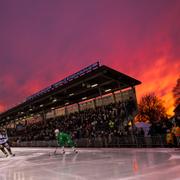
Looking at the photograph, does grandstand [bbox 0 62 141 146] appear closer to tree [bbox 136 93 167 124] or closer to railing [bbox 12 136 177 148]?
railing [bbox 12 136 177 148]

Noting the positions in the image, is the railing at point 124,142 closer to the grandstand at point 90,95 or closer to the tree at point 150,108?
the grandstand at point 90,95

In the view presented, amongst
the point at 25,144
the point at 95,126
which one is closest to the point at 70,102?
the point at 25,144

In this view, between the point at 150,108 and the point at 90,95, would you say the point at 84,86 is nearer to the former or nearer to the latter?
the point at 90,95

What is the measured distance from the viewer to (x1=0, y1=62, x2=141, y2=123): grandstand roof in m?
26.7

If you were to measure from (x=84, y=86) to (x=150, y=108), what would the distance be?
45889mm

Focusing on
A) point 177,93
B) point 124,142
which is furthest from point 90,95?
point 177,93

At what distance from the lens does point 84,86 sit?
30734mm

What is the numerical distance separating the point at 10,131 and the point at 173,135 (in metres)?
53.6

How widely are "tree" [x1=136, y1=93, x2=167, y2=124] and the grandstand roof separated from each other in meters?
33.3

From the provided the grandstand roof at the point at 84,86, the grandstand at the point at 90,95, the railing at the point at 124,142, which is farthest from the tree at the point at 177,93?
the railing at the point at 124,142

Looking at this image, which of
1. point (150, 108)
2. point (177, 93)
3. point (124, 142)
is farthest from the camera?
point (150, 108)

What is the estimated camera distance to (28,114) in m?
53.5

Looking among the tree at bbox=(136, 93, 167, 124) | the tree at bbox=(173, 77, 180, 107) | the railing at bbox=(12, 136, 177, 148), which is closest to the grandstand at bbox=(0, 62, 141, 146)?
the railing at bbox=(12, 136, 177, 148)

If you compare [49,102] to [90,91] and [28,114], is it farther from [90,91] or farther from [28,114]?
[28,114]
